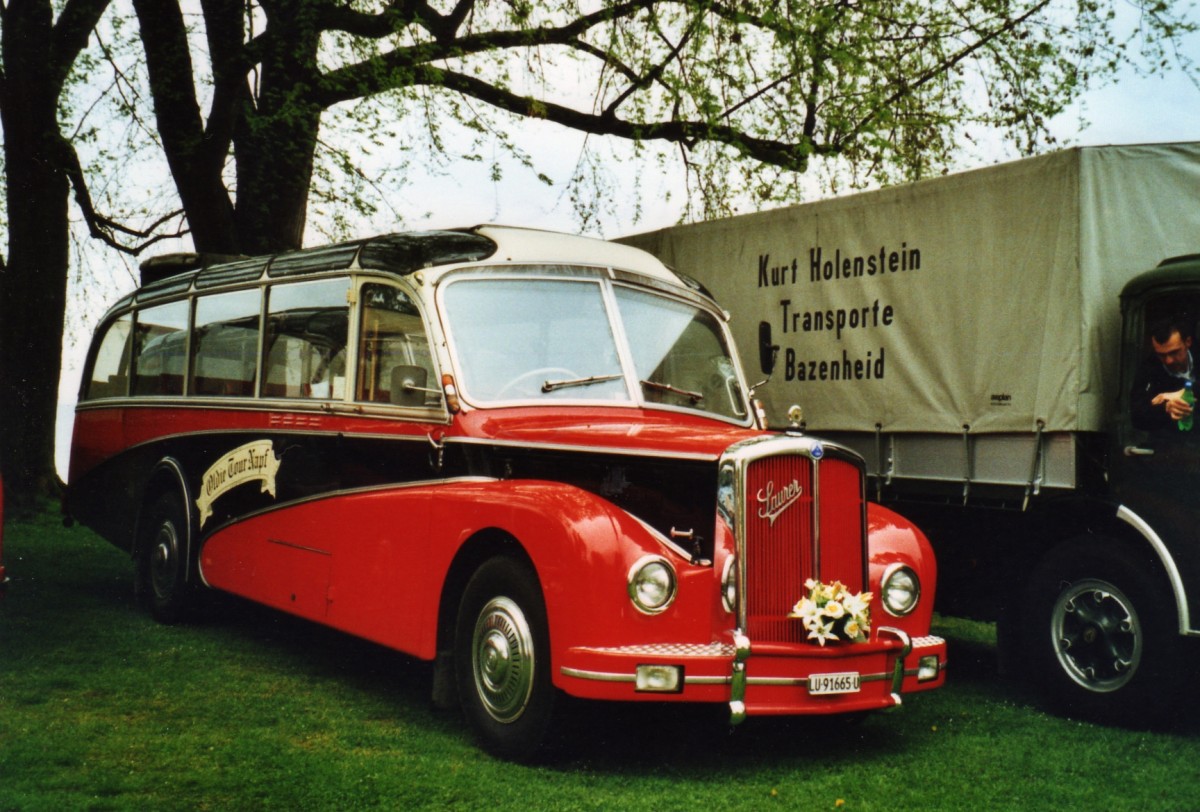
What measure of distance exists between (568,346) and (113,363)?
592cm

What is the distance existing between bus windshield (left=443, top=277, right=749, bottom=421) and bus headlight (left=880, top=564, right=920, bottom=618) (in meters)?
1.53

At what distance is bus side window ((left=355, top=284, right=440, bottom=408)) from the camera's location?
6.83 m

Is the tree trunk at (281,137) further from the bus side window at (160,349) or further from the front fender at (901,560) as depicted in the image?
the front fender at (901,560)

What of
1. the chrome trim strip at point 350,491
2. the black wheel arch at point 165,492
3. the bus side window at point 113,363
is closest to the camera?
the chrome trim strip at point 350,491

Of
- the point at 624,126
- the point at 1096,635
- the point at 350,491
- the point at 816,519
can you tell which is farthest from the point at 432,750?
the point at 624,126

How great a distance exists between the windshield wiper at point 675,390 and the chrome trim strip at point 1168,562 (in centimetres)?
236

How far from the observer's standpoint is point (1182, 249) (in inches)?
294

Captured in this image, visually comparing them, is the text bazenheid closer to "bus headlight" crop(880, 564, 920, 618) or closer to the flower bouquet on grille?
"bus headlight" crop(880, 564, 920, 618)

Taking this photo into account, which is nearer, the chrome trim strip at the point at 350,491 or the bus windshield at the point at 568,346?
the chrome trim strip at the point at 350,491

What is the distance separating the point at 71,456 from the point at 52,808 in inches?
290

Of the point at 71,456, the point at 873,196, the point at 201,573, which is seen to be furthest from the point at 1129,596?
the point at 71,456

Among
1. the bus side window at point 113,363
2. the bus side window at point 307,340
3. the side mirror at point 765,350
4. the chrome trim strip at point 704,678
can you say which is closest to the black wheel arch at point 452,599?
the chrome trim strip at point 704,678

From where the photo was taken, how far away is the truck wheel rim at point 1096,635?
688 cm

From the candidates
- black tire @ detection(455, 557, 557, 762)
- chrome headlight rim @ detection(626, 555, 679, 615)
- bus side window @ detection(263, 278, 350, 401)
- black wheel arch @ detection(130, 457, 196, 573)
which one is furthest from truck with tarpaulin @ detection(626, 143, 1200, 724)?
black wheel arch @ detection(130, 457, 196, 573)
